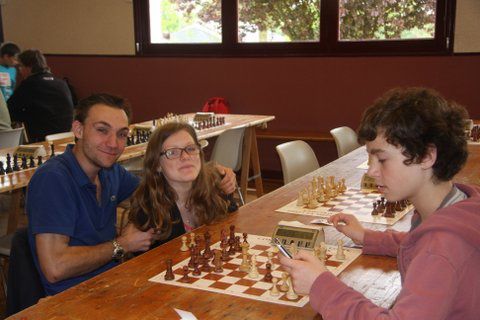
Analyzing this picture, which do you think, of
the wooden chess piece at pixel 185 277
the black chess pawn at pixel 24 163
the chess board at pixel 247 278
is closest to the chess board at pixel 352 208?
the chess board at pixel 247 278

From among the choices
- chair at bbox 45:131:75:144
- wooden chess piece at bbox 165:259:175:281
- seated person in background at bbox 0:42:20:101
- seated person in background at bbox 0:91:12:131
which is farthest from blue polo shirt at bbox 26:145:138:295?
seated person in background at bbox 0:42:20:101

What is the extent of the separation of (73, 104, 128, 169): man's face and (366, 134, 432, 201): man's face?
1.34m

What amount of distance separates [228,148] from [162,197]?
2.82m

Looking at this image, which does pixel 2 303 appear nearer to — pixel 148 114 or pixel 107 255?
pixel 107 255

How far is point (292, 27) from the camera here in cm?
706

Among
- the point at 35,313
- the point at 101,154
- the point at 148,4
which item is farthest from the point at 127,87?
the point at 35,313

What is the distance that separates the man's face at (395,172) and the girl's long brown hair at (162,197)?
3.80ft

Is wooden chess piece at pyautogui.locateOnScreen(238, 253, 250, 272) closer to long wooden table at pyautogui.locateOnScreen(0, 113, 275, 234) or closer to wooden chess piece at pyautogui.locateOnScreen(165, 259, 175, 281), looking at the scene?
wooden chess piece at pyautogui.locateOnScreen(165, 259, 175, 281)

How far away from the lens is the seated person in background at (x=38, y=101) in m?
6.29

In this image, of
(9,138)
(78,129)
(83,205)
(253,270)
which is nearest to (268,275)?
(253,270)

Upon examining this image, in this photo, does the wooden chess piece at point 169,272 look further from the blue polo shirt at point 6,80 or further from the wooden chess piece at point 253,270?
the blue polo shirt at point 6,80

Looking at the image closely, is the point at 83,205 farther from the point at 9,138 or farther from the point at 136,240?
the point at 9,138

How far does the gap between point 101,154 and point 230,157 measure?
289 centimetres

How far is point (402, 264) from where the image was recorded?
1.55 m
